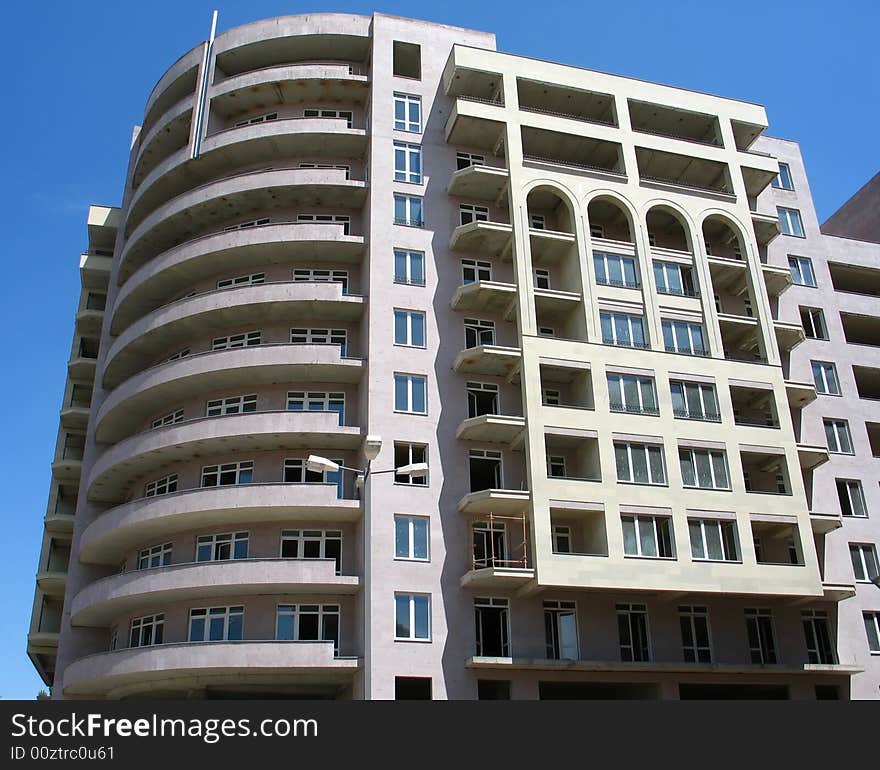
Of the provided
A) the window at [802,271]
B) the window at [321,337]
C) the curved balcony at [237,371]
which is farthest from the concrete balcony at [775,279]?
the curved balcony at [237,371]

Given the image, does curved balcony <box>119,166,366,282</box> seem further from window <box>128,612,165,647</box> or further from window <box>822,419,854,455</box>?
window <box>822,419,854,455</box>

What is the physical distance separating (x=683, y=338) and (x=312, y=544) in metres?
20.9

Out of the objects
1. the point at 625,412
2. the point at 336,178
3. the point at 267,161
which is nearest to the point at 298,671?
the point at 625,412

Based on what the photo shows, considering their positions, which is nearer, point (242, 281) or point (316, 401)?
point (316, 401)

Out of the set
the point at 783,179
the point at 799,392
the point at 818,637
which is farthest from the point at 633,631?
the point at 783,179

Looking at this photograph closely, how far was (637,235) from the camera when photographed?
1764 inches

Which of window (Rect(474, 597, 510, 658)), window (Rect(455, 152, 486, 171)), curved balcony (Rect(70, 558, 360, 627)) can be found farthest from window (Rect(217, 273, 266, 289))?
window (Rect(474, 597, 510, 658))

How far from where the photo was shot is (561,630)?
37.9 meters

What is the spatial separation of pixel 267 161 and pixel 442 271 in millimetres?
13334

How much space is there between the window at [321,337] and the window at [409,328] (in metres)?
3.61

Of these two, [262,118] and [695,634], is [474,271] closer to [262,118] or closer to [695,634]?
[262,118]

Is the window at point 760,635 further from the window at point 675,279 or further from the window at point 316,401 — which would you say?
the window at point 316,401

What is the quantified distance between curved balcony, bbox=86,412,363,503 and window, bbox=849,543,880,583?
2641 centimetres

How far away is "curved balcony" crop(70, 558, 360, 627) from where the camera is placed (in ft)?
121
